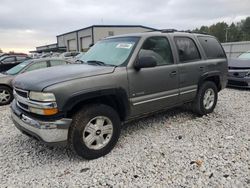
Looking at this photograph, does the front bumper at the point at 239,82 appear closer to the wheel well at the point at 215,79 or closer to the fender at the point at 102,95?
the wheel well at the point at 215,79

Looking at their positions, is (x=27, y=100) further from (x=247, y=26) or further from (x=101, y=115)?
(x=247, y=26)

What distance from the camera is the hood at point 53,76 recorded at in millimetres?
3457

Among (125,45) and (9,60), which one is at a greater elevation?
(125,45)

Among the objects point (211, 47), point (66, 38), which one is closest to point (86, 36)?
point (66, 38)

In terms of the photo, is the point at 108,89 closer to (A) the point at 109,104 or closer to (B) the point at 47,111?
(A) the point at 109,104

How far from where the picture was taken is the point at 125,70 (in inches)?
159

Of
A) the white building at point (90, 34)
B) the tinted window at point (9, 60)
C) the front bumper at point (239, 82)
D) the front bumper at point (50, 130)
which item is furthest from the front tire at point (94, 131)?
the white building at point (90, 34)

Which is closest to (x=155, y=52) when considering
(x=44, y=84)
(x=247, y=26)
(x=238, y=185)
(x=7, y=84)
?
(x=44, y=84)

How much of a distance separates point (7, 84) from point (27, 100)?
190 inches

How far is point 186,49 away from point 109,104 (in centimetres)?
222

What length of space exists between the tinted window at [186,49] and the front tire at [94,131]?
203 centimetres

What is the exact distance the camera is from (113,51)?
4559 mm

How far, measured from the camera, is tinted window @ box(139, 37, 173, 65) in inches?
176

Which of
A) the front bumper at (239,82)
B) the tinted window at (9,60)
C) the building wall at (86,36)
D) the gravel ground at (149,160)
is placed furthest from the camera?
the building wall at (86,36)
